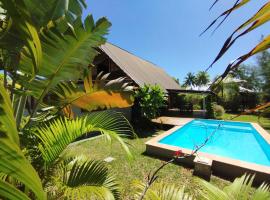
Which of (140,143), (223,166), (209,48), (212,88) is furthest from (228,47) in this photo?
(140,143)

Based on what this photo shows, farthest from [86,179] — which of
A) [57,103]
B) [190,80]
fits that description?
[190,80]

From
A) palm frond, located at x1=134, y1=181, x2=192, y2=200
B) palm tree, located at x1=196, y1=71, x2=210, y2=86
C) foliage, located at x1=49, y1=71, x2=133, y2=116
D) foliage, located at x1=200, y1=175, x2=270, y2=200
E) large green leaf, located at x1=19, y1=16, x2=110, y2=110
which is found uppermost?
palm tree, located at x1=196, y1=71, x2=210, y2=86

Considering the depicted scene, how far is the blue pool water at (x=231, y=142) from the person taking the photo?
9.59 metres

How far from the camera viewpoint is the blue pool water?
9.59 metres

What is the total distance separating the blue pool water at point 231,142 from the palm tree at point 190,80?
6596 centimetres

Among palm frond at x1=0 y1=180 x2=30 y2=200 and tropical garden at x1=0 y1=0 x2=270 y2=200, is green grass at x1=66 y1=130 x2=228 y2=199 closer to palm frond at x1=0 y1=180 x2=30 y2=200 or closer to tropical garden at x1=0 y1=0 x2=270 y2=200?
tropical garden at x1=0 y1=0 x2=270 y2=200

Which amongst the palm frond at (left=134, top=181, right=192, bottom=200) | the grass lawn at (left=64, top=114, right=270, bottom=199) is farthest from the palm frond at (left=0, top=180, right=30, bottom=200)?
the grass lawn at (left=64, top=114, right=270, bottom=199)

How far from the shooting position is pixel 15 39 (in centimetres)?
205

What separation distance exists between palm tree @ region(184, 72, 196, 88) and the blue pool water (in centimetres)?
6596

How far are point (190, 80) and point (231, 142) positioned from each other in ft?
235

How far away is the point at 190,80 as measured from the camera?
80875 millimetres

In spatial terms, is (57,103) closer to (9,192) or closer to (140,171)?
(9,192)

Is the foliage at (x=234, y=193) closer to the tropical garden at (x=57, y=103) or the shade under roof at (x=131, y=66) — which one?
the tropical garden at (x=57, y=103)

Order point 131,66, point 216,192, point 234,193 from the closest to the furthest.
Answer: point 216,192 → point 234,193 → point 131,66
